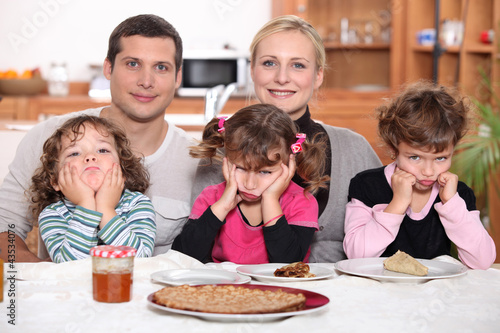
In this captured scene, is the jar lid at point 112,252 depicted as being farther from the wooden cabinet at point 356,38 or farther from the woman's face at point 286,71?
the wooden cabinet at point 356,38

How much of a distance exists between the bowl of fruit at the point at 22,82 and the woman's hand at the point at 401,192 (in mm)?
3530

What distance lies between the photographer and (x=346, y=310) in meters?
1.10

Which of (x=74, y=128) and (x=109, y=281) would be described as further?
(x=74, y=128)

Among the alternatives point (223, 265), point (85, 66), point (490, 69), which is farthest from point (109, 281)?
point (85, 66)

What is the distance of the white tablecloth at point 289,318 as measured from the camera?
100 cm

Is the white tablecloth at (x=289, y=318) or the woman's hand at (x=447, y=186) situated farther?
the woman's hand at (x=447, y=186)

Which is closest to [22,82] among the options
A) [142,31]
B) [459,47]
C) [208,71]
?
[208,71]

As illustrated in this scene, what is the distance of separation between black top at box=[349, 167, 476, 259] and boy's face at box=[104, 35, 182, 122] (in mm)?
659

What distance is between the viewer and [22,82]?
177 inches

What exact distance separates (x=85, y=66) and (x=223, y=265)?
3.91 metres

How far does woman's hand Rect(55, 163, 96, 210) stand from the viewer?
1.53 m

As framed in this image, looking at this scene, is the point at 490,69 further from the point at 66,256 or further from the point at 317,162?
the point at 66,256

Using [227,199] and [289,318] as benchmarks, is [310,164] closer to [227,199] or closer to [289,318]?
[227,199]

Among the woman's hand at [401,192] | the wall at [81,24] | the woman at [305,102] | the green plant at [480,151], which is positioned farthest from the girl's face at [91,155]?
the wall at [81,24]
